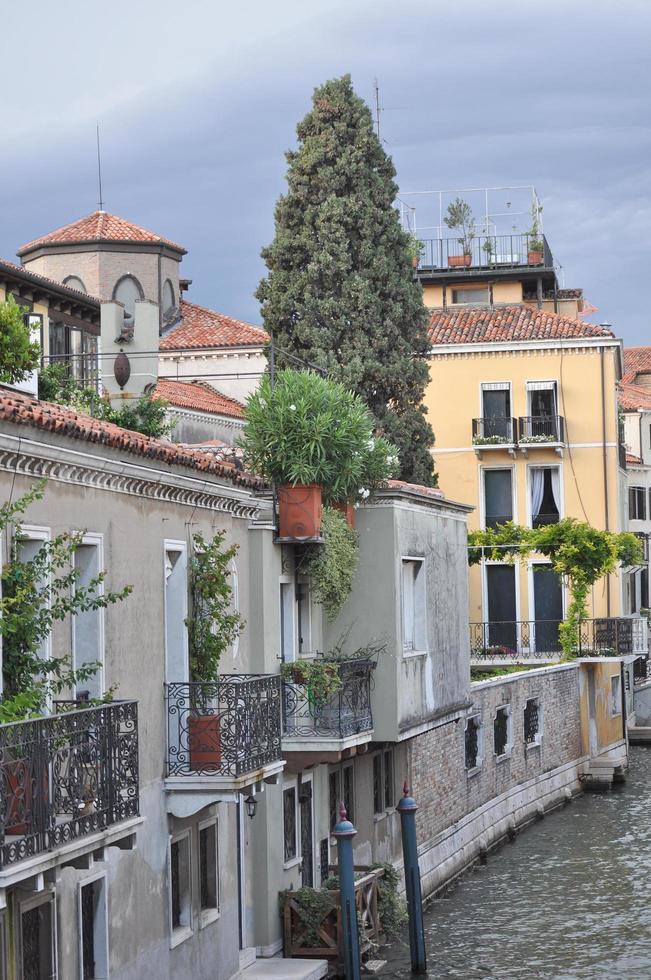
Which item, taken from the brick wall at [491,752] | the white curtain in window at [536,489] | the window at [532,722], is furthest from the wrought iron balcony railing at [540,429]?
the window at [532,722]

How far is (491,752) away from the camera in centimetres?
3231

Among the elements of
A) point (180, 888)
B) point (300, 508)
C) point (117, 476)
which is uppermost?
A: point (117, 476)

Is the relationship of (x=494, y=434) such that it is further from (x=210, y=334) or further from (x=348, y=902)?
(x=348, y=902)

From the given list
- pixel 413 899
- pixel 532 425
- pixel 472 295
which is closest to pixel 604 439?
pixel 532 425

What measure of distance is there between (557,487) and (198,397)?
14.4 metres

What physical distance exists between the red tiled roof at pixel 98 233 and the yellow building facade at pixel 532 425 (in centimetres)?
924

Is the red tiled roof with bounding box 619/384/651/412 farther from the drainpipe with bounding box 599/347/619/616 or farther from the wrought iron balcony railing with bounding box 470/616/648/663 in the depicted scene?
the wrought iron balcony railing with bounding box 470/616/648/663

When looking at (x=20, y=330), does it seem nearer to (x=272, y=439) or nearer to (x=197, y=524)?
(x=197, y=524)

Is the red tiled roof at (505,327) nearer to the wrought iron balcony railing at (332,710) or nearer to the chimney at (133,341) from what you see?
the chimney at (133,341)

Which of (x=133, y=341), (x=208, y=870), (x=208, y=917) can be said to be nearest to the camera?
(x=208, y=917)

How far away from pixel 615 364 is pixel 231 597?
32.3 meters

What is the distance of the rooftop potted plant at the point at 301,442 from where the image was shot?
2036 centimetres

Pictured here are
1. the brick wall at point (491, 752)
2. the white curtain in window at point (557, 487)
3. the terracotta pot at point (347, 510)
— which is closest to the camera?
the terracotta pot at point (347, 510)

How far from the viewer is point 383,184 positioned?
1367 inches
